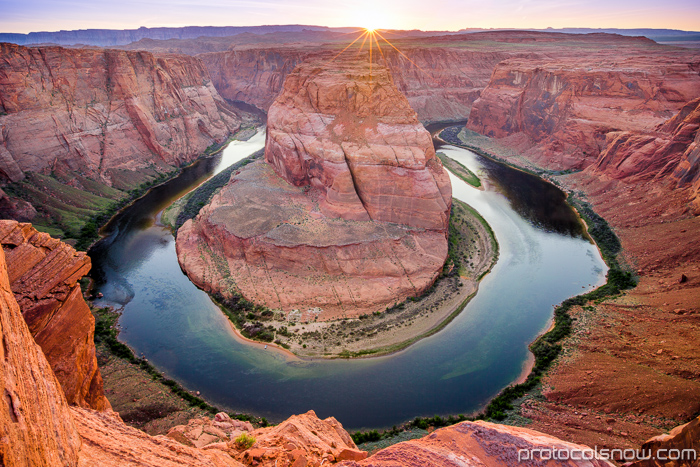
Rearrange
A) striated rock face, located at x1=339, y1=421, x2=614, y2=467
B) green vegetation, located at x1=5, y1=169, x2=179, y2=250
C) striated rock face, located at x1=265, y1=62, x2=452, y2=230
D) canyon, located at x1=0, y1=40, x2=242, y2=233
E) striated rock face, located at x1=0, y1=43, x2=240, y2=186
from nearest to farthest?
striated rock face, located at x1=339, y1=421, x2=614, y2=467 → striated rock face, located at x1=265, y1=62, x2=452, y2=230 → green vegetation, located at x1=5, y1=169, x2=179, y2=250 → canyon, located at x1=0, y1=40, x2=242, y2=233 → striated rock face, located at x1=0, y1=43, x2=240, y2=186

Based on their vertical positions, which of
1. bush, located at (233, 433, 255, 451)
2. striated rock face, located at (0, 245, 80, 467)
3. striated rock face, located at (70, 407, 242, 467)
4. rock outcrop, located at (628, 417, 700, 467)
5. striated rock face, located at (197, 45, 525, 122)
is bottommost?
bush, located at (233, 433, 255, 451)

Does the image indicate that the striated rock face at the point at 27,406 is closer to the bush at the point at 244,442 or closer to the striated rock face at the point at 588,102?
the bush at the point at 244,442

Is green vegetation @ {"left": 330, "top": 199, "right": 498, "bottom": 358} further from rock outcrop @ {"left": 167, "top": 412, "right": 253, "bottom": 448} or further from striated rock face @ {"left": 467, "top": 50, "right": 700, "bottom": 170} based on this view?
striated rock face @ {"left": 467, "top": 50, "right": 700, "bottom": 170}

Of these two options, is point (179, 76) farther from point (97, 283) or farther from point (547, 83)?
point (547, 83)

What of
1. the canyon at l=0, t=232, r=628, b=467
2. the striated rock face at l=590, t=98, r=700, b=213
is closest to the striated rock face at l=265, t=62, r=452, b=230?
the canyon at l=0, t=232, r=628, b=467

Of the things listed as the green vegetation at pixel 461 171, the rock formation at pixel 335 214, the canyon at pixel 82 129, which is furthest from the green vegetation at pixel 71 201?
the green vegetation at pixel 461 171

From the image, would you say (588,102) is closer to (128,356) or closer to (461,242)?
(461,242)

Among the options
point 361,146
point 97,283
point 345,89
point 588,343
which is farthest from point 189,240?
point 588,343
